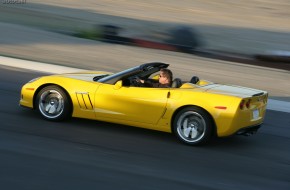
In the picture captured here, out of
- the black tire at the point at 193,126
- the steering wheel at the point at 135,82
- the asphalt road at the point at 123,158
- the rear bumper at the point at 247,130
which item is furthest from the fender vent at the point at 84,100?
the rear bumper at the point at 247,130

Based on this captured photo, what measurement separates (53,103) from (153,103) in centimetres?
166

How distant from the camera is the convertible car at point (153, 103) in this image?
8062mm

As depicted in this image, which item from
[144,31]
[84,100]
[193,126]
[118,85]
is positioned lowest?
[193,126]

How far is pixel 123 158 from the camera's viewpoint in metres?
7.30

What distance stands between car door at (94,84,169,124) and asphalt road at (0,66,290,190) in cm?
29

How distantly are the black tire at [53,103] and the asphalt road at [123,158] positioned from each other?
148 millimetres

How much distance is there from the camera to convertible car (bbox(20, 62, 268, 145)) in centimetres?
806

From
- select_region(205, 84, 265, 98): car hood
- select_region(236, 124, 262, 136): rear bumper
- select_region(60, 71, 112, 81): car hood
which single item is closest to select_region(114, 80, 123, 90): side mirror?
select_region(60, 71, 112, 81): car hood

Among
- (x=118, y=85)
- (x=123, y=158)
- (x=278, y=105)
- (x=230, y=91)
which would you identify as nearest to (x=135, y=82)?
(x=118, y=85)

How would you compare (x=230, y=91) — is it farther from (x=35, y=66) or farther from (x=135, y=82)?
(x=35, y=66)

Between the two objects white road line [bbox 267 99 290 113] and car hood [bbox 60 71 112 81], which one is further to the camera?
white road line [bbox 267 99 290 113]

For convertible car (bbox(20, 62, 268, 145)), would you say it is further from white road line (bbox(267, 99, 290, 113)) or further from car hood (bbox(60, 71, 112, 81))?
white road line (bbox(267, 99, 290, 113))

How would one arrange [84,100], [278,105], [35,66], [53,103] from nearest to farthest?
[84,100], [53,103], [278,105], [35,66]

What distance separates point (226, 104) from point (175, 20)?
25614 millimetres
